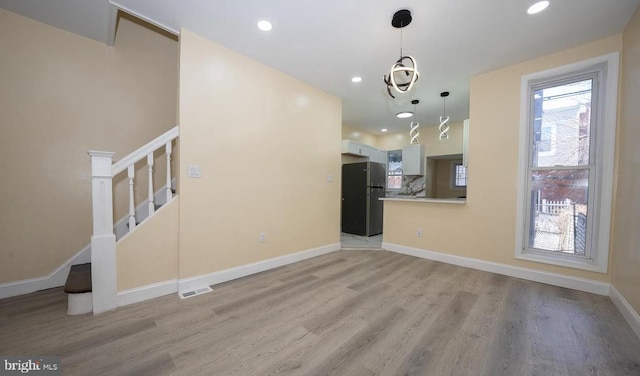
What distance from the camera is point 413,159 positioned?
19.0ft

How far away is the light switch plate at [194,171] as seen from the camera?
95.0 inches

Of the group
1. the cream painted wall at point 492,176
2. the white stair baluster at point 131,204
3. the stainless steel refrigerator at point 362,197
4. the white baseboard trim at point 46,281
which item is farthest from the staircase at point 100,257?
the stainless steel refrigerator at point 362,197

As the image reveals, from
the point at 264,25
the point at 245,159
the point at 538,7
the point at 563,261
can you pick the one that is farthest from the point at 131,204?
the point at 563,261

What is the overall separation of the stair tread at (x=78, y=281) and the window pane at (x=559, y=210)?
4888mm

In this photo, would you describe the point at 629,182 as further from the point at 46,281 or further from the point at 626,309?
the point at 46,281

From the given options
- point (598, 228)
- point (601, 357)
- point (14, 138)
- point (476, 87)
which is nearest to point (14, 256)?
point (14, 138)

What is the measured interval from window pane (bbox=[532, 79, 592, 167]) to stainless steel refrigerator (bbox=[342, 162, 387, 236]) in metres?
2.87

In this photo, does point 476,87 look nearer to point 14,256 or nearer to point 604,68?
point 604,68

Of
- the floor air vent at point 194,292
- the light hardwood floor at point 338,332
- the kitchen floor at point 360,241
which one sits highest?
the light hardwood floor at point 338,332

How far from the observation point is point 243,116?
2.81m

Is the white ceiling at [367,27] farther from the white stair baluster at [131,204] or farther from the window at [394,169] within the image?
the window at [394,169]

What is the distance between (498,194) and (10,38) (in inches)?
228

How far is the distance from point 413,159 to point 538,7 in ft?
12.9

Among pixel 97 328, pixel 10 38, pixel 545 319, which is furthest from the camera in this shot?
pixel 10 38
